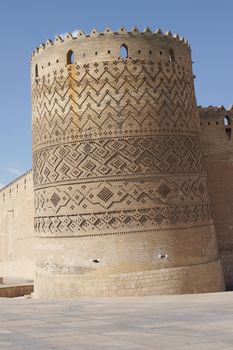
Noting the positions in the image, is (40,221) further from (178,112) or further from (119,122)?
(178,112)

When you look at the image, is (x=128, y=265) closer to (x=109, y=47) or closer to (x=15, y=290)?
(x=109, y=47)

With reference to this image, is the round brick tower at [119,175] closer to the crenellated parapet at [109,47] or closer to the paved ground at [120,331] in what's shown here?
the crenellated parapet at [109,47]

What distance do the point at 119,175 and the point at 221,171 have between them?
14.4 ft

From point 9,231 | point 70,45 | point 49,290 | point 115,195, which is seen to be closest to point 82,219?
point 115,195

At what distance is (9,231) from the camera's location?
1695 cm

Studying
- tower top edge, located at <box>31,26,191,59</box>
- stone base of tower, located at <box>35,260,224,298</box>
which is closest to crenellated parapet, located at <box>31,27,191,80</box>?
tower top edge, located at <box>31,26,191,59</box>

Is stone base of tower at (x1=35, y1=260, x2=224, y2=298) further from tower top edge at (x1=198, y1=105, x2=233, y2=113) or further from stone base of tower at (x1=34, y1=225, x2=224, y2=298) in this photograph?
tower top edge at (x1=198, y1=105, x2=233, y2=113)

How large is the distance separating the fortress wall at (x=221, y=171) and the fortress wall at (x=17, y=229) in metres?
6.30

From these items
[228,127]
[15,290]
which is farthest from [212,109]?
[15,290]

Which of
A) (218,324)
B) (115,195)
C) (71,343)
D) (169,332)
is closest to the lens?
(71,343)

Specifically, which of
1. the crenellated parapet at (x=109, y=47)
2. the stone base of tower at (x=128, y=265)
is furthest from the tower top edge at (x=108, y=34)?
the stone base of tower at (x=128, y=265)

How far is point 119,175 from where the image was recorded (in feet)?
29.0

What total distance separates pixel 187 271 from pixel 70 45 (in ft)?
18.0

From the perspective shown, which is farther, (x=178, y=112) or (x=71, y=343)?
(x=178, y=112)
